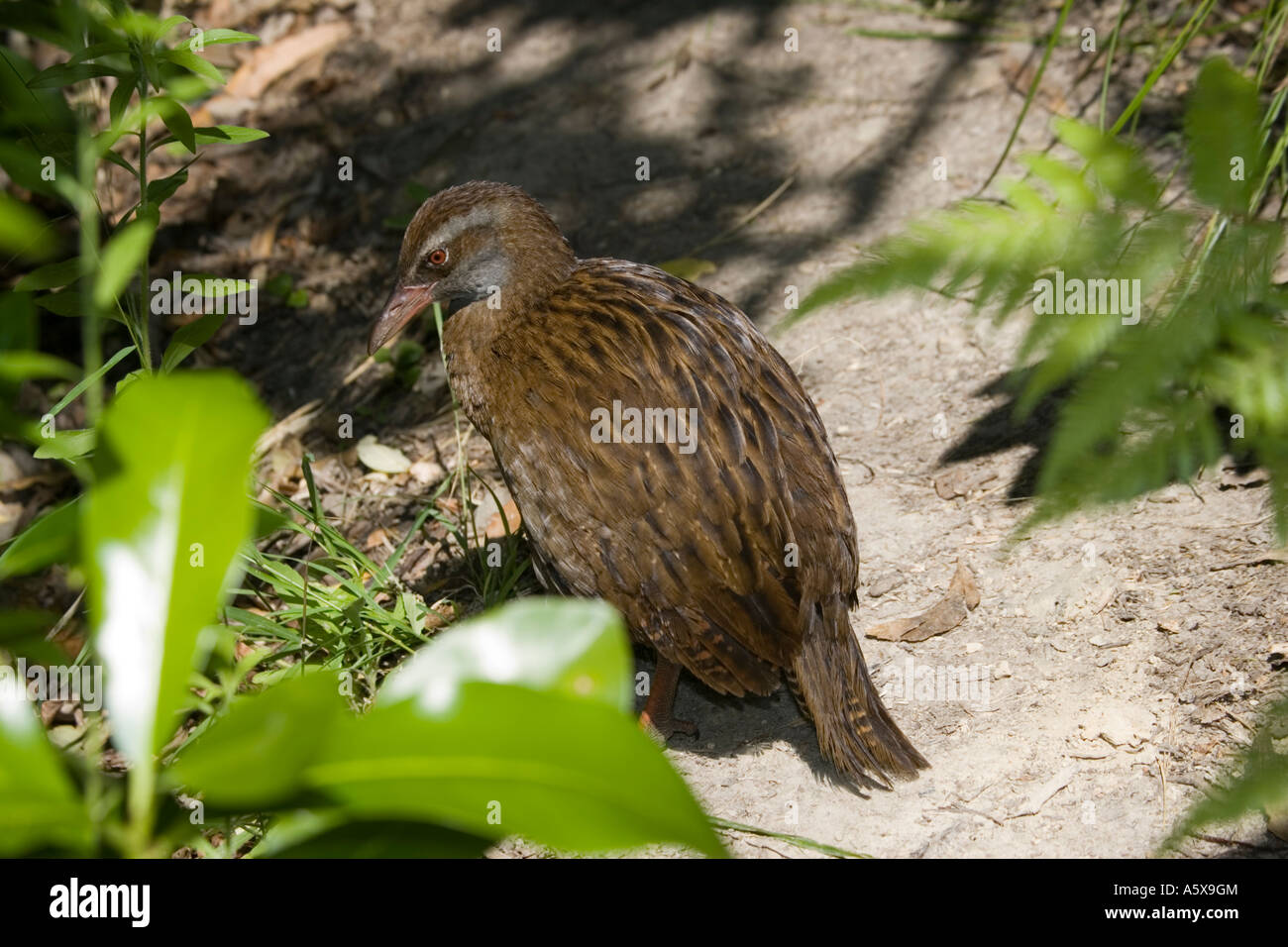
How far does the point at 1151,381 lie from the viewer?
1326 mm

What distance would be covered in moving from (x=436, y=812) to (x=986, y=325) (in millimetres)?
4043

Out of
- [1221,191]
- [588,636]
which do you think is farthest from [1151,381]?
[588,636]

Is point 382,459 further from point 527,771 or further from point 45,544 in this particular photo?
point 527,771

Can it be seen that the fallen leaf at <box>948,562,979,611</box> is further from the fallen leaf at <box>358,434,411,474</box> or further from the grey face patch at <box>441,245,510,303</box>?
the fallen leaf at <box>358,434,411,474</box>

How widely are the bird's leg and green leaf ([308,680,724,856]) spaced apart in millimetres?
2508

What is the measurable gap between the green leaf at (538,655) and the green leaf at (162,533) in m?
0.16

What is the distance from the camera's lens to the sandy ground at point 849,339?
2.92 metres

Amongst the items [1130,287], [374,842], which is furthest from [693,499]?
[374,842]

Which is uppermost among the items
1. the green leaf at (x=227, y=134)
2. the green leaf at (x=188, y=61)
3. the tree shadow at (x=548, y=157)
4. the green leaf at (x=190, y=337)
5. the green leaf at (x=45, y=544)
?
the tree shadow at (x=548, y=157)

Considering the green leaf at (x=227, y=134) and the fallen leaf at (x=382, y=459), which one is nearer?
the green leaf at (x=227, y=134)

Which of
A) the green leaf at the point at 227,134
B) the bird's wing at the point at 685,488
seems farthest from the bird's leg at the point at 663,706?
the green leaf at the point at 227,134

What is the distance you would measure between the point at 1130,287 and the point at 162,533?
1.15m

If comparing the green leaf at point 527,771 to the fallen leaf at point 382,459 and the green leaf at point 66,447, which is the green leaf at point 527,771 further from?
the fallen leaf at point 382,459

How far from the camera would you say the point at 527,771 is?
0.82 meters
